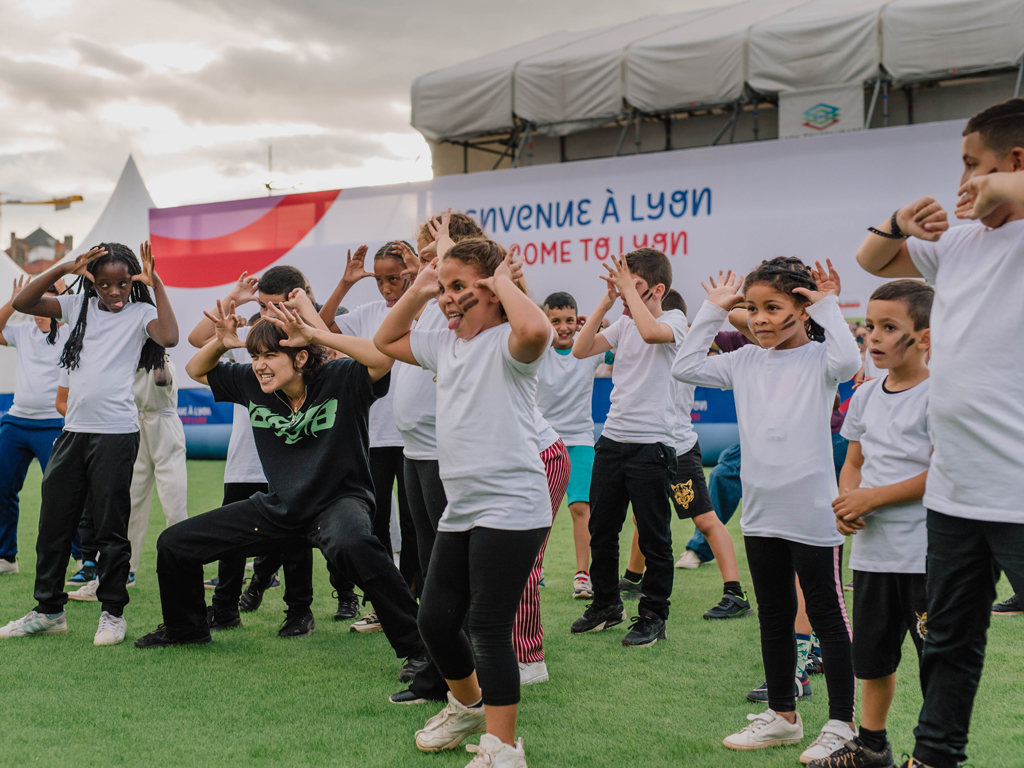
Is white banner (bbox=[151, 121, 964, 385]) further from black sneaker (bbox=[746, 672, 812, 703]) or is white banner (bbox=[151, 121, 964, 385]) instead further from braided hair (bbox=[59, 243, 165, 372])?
black sneaker (bbox=[746, 672, 812, 703])

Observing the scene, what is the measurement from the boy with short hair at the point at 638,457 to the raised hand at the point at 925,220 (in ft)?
6.20

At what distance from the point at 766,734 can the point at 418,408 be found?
5.53 ft

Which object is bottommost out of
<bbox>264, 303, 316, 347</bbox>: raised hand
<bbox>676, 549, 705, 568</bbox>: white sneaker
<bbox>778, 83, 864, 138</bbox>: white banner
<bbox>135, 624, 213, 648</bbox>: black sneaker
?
<bbox>676, 549, 705, 568</bbox>: white sneaker

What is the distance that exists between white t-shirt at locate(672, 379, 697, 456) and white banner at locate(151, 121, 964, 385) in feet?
12.6

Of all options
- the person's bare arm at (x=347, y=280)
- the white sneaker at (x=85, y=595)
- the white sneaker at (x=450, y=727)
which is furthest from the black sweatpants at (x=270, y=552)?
the white sneaker at (x=85, y=595)

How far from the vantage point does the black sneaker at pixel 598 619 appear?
14.3 ft

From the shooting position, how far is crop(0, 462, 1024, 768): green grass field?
9.36 ft

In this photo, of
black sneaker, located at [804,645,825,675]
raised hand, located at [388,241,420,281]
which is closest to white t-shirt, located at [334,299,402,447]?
raised hand, located at [388,241,420,281]

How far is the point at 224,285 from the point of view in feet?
37.4

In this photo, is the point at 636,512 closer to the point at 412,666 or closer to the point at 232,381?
the point at 412,666

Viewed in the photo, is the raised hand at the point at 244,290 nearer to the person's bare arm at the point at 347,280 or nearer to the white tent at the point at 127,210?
the person's bare arm at the point at 347,280

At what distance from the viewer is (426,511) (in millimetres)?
3496

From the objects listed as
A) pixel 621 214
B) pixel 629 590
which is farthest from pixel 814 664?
pixel 621 214

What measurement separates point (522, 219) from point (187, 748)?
24.8 feet
